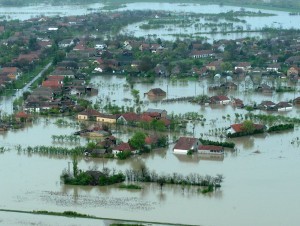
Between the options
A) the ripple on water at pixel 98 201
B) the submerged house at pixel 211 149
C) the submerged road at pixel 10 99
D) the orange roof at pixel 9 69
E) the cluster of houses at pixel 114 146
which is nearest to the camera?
the ripple on water at pixel 98 201

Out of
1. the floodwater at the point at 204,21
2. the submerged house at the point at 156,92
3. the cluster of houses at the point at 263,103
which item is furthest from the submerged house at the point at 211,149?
the floodwater at the point at 204,21

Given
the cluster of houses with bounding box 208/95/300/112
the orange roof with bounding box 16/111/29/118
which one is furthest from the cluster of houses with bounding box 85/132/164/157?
the cluster of houses with bounding box 208/95/300/112

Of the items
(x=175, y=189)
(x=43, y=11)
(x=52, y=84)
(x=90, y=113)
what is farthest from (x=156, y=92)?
(x=43, y=11)

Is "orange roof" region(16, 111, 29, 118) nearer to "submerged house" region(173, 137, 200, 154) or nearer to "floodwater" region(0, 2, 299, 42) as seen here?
"submerged house" region(173, 137, 200, 154)

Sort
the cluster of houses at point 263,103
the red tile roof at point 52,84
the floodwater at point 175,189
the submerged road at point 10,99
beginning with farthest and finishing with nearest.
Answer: the red tile roof at point 52,84 → the cluster of houses at point 263,103 → the submerged road at point 10,99 → the floodwater at point 175,189

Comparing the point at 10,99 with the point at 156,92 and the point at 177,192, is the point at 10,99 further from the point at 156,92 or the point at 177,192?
the point at 177,192

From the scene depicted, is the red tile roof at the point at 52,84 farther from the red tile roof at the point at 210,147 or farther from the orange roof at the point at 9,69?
the red tile roof at the point at 210,147
